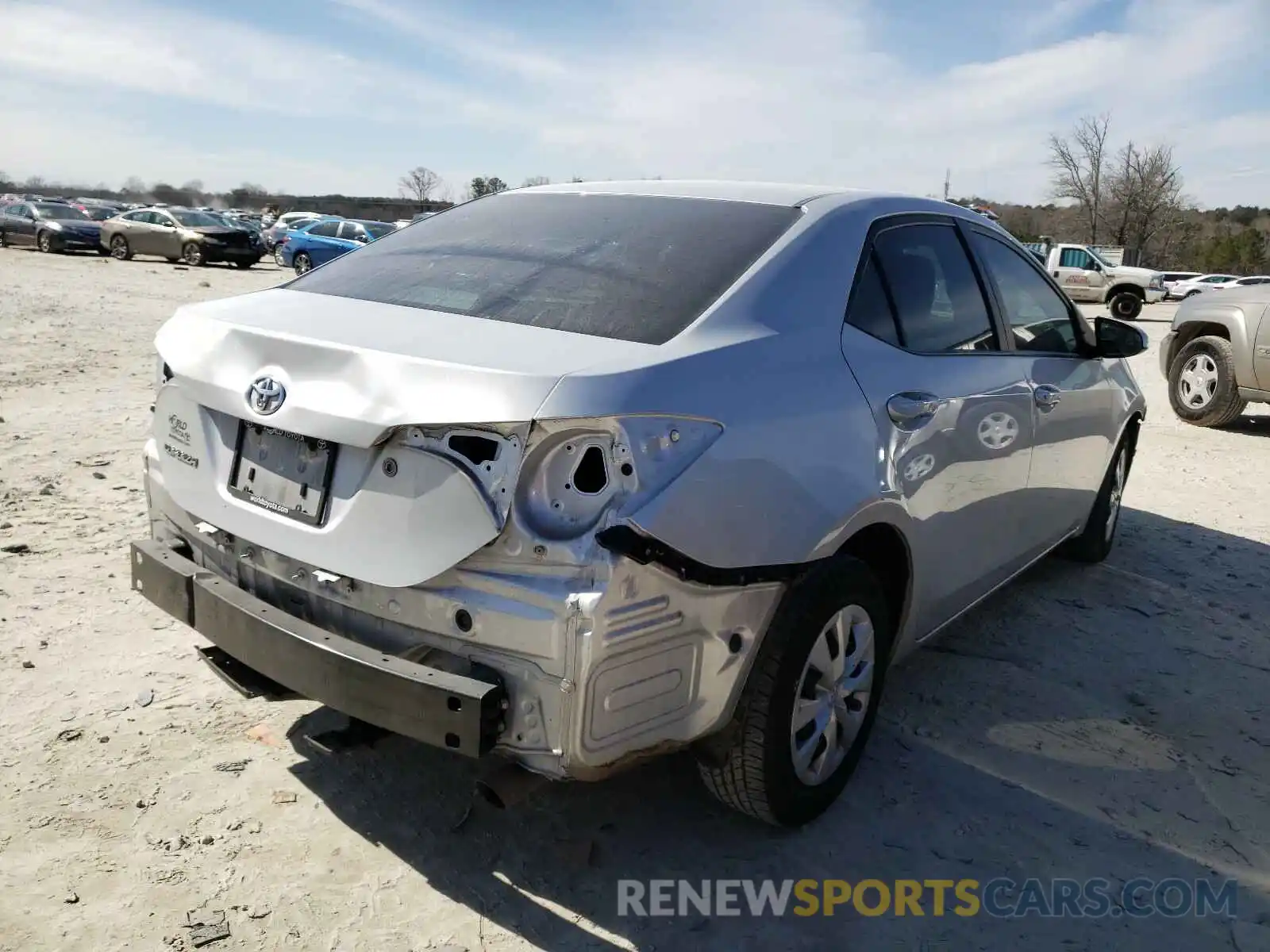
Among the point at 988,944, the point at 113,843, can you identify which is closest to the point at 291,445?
the point at 113,843

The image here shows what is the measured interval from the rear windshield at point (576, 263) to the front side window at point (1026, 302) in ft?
4.14

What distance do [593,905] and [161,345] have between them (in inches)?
74.8

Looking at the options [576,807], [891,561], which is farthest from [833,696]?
[576,807]

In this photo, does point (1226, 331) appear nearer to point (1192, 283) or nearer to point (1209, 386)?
point (1209, 386)

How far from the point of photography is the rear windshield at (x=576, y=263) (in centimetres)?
255

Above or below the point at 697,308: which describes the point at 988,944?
below

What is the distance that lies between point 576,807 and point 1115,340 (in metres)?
3.21

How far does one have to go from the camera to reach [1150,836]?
2.95 m

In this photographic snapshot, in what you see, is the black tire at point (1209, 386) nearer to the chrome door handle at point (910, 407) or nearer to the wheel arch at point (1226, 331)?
the wheel arch at point (1226, 331)

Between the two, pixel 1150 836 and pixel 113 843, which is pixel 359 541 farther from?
pixel 1150 836

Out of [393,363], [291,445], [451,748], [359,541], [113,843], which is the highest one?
[393,363]

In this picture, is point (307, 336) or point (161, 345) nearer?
point (307, 336)

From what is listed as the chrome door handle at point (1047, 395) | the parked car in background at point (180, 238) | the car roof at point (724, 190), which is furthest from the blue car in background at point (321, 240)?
the chrome door handle at point (1047, 395)

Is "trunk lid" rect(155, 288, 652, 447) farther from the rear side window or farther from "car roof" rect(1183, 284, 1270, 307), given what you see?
"car roof" rect(1183, 284, 1270, 307)
